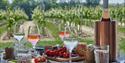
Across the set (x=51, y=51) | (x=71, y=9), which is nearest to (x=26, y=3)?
(x=71, y=9)

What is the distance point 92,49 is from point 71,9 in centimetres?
852

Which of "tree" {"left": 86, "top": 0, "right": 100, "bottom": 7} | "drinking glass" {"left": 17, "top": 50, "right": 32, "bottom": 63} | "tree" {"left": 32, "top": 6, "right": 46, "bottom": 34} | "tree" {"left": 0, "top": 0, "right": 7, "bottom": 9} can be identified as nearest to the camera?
"drinking glass" {"left": 17, "top": 50, "right": 32, "bottom": 63}

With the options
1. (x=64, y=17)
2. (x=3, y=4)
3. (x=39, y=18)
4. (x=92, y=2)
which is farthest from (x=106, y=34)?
(x=3, y=4)

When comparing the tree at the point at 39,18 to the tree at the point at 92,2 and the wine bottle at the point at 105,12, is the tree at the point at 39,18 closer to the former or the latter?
the tree at the point at 92,2

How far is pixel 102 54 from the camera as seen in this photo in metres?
1.24

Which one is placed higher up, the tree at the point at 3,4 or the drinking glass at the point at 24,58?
the tree at the point at 3,4

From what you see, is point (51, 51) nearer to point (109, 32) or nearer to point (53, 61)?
point (53, 61)

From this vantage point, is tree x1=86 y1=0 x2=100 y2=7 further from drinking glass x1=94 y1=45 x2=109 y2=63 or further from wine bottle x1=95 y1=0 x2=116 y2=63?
drinking glass x1=94 y1=45 x2=109 y2=63

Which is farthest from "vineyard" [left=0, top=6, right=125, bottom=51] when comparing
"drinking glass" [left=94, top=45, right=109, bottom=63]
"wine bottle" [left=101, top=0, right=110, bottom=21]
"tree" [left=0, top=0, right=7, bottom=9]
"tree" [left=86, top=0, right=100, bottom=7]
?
"drinking glass" [left=94, top=45, right=109, bottom=63]

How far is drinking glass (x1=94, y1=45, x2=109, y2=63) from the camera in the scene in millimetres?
1237

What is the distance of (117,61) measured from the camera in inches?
54.4

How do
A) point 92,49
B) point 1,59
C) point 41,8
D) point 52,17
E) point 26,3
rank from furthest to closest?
point 52,17 → point 41,8 → point 26,3 → point 1,59 → point 92,49

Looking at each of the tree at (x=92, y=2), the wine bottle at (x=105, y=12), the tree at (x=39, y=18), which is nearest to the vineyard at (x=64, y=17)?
the tree at (x=39, y=18)

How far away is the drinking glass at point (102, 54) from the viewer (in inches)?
48.7
